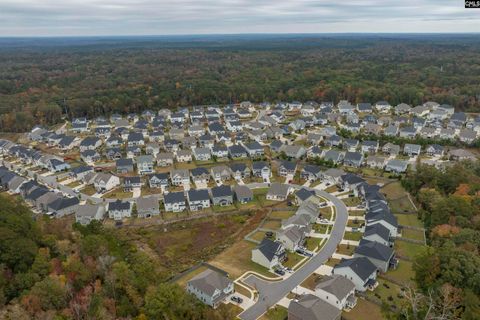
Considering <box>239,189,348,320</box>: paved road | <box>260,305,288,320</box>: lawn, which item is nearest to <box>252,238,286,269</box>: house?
<box>239,189,348,320</box>: paved road

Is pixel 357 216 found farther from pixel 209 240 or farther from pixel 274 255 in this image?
pixel 209 240

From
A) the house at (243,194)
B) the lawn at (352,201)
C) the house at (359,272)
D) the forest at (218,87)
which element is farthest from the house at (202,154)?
the forest at (218,87)

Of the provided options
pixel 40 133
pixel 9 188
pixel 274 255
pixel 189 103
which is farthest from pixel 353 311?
pixel 189 103

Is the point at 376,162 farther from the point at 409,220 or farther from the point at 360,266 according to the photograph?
the point at 360,266

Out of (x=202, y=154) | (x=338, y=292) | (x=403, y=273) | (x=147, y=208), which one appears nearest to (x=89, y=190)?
(x=147, y=208)

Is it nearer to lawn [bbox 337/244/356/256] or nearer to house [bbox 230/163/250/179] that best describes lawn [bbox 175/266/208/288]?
lawn [bbox 337/244/356/256]
